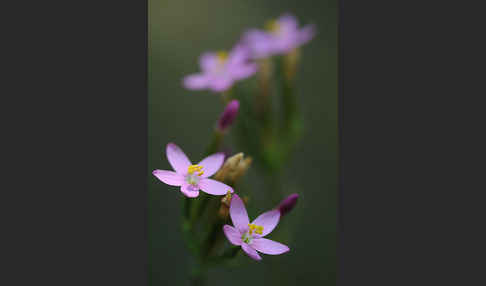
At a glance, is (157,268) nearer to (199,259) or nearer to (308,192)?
(199,259)

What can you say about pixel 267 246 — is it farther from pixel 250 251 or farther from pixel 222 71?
pixel 222 71

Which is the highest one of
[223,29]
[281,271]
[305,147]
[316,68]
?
[223,29]

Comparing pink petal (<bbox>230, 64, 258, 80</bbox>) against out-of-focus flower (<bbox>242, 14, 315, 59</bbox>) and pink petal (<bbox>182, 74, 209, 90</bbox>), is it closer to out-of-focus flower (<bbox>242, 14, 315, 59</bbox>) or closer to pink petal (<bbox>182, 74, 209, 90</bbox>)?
pink petal (<bbox>182, 74, 209, 90</bbox>)

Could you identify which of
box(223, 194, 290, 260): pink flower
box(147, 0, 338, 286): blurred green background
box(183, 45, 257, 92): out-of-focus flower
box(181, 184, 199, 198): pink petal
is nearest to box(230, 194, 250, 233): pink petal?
box(223, 194, 290, 260): pink flower

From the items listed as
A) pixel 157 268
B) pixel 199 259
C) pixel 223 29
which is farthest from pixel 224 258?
pixel 223 29

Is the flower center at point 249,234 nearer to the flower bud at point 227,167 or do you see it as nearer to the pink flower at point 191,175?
the pink flower at point 191,175

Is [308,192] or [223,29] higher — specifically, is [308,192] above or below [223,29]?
below
